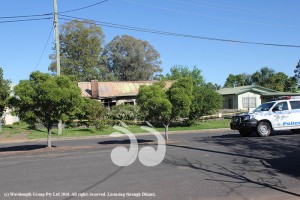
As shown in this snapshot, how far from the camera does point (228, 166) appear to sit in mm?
9477

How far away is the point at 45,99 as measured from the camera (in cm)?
1382

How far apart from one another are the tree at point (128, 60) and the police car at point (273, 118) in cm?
5525

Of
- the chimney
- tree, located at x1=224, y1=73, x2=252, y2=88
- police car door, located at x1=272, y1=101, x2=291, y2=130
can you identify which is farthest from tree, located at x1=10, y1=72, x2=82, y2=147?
tree, located at x1=224, y1=73, x2=252, y2=88

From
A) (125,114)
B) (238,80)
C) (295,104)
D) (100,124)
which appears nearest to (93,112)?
(100,124)

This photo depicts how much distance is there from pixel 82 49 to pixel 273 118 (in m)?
51.0

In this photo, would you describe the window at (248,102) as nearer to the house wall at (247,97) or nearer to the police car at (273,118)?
the house wall at (247,97)

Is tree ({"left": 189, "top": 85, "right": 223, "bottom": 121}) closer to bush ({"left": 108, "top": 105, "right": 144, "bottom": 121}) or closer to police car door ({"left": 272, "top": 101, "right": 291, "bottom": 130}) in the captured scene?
bush ({"left": 108, "top": 105, "right": 144, "bottom": 121})

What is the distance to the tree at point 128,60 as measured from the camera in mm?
72312

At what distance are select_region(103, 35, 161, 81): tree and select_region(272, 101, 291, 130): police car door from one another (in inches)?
2180

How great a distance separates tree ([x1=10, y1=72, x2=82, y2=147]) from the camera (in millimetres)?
13797

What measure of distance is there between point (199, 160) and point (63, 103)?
251 inches

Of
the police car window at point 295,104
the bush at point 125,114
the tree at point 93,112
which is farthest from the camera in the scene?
the bush at point 125,114

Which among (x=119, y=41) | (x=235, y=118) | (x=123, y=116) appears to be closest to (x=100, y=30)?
(x=119, y=41)

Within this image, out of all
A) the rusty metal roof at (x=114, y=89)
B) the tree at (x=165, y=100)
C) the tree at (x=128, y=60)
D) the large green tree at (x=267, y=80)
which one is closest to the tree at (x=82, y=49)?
the tree at (x=128, y=60)
